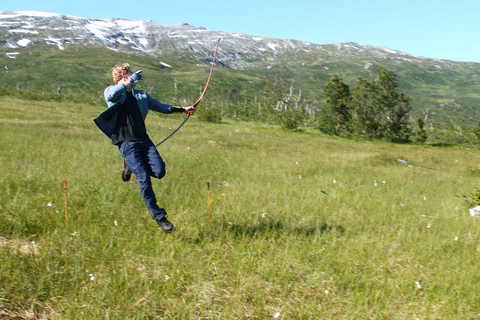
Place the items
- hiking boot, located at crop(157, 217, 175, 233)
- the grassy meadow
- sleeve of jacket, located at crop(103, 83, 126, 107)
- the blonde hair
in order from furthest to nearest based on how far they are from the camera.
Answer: the blonde hair < hiking boot, located at crop(157, 217, 175, 233) < sleeve of jacket, located at crop(103, 83, 126, 107) < the grassy meadow

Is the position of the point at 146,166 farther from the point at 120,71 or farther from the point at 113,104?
the point at 120,71

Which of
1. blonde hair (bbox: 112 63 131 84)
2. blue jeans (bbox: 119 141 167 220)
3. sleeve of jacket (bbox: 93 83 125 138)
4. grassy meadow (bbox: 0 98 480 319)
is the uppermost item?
blonde hair (bbox: 112 63 131 84)

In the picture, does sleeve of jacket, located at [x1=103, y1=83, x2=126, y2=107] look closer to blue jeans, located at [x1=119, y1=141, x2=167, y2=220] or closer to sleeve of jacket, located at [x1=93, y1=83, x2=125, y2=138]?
sleeve of jacket, located at [x1=93, y1=83, x2=125, y2=138]

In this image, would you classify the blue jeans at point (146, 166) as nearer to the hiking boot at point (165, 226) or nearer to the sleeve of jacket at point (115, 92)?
the hiking boot at point (165, 226)

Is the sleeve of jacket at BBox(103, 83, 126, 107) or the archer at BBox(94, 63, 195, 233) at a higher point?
the sleeve of jacket at BBox(103, 83, 126, 107)

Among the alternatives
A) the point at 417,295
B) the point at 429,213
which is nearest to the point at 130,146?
the point at 417,295

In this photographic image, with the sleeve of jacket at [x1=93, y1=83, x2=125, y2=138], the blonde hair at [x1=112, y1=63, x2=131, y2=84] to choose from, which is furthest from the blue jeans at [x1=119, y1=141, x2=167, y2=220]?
the blonde hair at [x1=112, y1=63, x2=131, y2=84]

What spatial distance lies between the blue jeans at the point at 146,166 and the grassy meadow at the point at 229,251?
1.29 ft

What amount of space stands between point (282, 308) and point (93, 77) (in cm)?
18812

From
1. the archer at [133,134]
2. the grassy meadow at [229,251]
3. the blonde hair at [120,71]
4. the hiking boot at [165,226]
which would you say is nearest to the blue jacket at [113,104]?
the archer at [133,134]

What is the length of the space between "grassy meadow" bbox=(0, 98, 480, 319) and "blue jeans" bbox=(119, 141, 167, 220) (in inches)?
15.5

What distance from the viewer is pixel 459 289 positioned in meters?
4.42

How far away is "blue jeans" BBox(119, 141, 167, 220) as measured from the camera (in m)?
5.65

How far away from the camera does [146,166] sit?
5906mm
